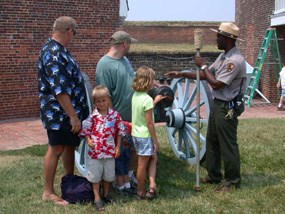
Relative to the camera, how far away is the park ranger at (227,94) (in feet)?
15.0

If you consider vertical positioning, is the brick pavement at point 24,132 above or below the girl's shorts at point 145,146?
below

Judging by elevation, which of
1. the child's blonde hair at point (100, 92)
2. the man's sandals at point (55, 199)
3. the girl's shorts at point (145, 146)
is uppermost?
the child's blonde hair at point (100, 92)

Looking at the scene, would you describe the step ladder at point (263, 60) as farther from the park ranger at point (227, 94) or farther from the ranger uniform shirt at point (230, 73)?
the ranger uniform shirt at point (230, 73)

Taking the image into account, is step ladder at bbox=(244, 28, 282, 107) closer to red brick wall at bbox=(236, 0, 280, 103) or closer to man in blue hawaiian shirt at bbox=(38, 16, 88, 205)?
red brick wall at bbox=(236, 0, 280, 103)

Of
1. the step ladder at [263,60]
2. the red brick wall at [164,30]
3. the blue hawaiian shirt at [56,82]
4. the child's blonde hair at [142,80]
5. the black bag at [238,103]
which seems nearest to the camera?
the blue hawaiian shirt at [56,82]

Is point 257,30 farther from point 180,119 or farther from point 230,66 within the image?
point 230,66

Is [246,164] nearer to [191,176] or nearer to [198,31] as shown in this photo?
[191,176]

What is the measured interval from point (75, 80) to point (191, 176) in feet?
6.37

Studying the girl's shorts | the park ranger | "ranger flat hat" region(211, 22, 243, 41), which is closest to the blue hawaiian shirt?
the girl's shorts

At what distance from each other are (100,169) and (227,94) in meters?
1.48

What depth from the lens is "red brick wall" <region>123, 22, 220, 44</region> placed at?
36.2 m

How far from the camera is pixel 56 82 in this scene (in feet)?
13.7

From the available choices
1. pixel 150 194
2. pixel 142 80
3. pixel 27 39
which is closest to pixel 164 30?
pixel 27 39

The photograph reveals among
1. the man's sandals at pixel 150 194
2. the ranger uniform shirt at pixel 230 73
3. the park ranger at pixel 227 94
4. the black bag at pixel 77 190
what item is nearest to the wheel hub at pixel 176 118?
the park ranger at pixel 227 94
